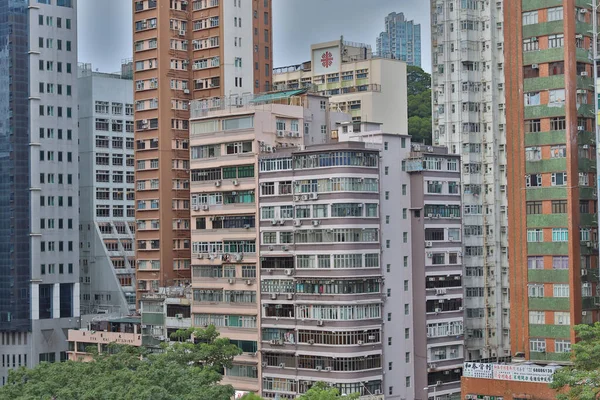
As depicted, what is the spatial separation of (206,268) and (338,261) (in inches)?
560

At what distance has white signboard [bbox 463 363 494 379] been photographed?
7863 centimetres

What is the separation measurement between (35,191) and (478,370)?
52.2 metres

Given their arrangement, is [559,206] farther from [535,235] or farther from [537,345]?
[537,345]

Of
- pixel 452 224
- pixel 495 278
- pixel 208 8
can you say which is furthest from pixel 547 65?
pixel 208 8

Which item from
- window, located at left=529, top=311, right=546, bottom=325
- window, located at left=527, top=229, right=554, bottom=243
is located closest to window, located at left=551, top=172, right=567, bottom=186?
window, located at left=527, top=229, right=554, bottom=243

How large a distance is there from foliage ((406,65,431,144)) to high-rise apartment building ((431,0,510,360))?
54.4 ft

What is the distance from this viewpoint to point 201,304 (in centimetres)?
9581

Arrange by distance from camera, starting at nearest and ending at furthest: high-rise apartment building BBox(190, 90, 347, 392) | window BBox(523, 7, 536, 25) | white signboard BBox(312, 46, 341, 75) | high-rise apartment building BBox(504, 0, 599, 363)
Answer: high-rise apartment building BBox(504, 0, 599, 363) → window BBox(523, 7, 536, 25) → high-rise apartment building BBox(190, 90, 347, 392) → white signboard BBox(312, 46, 341, 75)

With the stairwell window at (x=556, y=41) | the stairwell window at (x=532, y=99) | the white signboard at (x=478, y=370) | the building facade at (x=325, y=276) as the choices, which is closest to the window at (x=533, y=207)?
the stairwell window at (x=532, y=99)

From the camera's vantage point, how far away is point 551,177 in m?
79.4

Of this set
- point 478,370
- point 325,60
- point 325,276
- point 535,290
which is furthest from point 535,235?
point 325,60

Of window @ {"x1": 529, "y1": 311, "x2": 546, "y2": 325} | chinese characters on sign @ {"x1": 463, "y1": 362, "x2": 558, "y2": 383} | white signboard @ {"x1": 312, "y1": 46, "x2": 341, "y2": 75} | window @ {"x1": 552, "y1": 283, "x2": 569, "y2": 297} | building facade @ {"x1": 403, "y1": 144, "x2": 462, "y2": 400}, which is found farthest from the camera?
white signboard @ {"x1": 312, "y1": 46, "x2": 341, "y2": 75}

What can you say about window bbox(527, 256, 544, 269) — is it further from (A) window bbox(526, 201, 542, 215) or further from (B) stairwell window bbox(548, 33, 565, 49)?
(B) stairwell window bbox(548, 33, 565, 49)

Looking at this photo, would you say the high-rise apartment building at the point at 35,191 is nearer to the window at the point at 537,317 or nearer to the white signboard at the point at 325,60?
the white signboard at the point at 325,60
